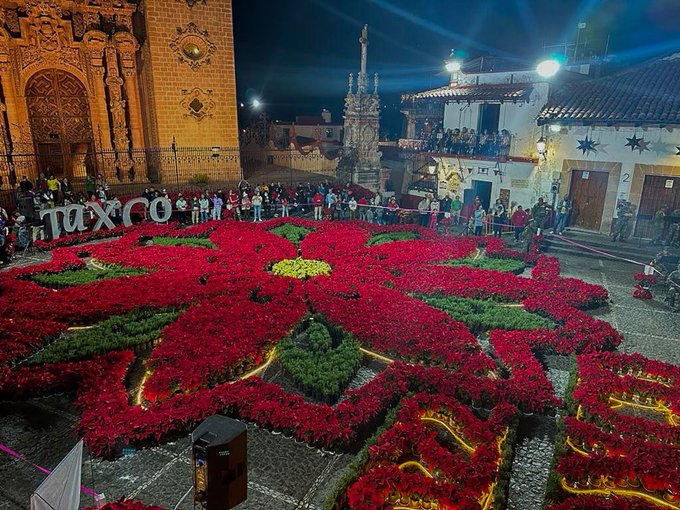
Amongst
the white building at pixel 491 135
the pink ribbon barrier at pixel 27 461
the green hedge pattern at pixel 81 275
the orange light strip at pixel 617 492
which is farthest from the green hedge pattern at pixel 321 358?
the white building at pixel 491 135

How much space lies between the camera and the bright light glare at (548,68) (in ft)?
65.4

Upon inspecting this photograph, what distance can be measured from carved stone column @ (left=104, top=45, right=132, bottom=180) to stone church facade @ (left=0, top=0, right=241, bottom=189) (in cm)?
5

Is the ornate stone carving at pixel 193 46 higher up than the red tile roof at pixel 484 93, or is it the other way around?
the ornate stone carving at pixel 193 46

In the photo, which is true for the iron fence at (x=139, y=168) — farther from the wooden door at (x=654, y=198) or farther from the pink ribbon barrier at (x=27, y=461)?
the pink ribbon barrier at (x=27, y=461)

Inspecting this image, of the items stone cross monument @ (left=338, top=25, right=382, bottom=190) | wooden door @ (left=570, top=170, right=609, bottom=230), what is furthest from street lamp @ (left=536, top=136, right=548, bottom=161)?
stone cross monument @ (left=338, top=25, right=382, bottom=190)

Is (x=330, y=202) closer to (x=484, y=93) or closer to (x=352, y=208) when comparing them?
(x=352, y=208)

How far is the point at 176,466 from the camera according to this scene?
618 centimetres

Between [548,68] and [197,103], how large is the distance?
16641 millimetres

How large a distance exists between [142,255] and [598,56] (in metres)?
21.7

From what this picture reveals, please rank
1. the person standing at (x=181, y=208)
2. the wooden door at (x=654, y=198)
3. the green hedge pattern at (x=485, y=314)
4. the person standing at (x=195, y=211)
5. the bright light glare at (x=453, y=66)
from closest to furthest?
the green hedge pattern at (x=485, y=314), the wooden door at (x=654, y=198), the person standing at (x=181, y=208), the person standing at (x=195, y=211), the bright light glare at (x=453, y=66)

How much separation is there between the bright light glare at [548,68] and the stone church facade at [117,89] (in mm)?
15075

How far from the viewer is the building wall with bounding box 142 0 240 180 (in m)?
23.8

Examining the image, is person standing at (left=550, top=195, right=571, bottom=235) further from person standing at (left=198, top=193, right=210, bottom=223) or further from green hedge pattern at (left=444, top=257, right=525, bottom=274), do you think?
person standing at (left=198, top=193, right=210, bottom=223)

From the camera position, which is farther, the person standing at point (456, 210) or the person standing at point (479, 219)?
the person standing at point (456, 210)
